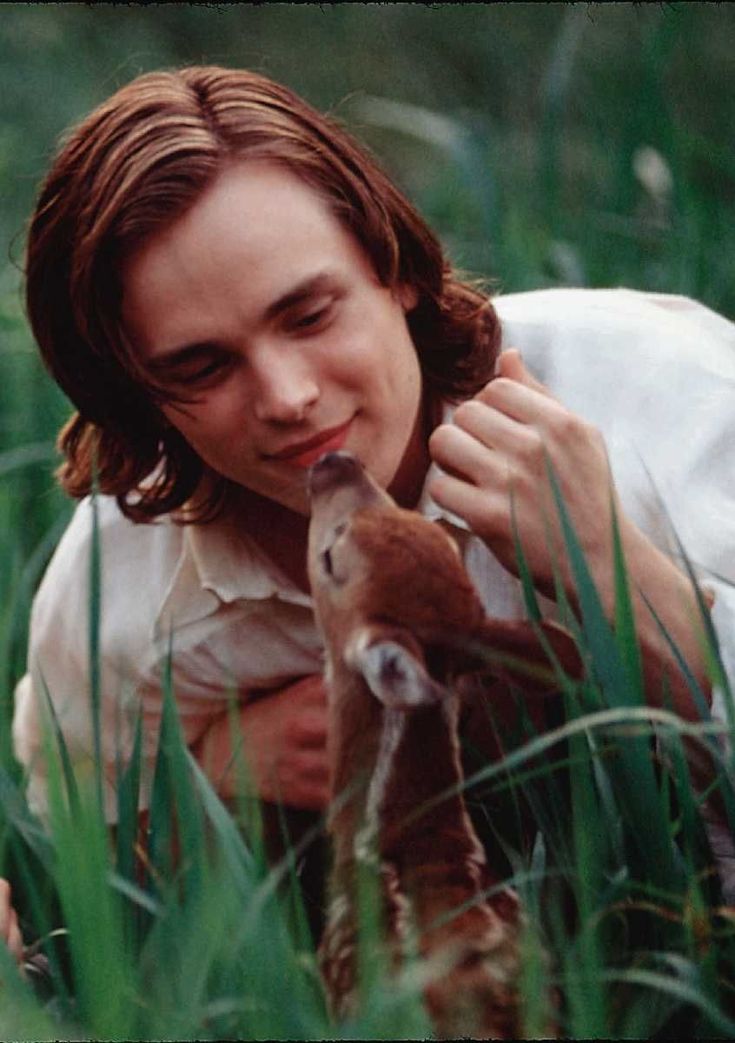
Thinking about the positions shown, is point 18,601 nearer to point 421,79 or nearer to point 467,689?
point 467,689

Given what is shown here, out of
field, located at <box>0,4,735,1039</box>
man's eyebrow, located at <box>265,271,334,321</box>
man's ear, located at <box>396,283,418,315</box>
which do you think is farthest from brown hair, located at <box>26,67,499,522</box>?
field, located at <box>0,4,735,1039</box>

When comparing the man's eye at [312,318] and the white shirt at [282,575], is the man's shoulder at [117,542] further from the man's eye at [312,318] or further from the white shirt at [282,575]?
the man's eye at [312,318]

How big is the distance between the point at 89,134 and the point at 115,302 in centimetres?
22

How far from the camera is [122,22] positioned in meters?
6.96

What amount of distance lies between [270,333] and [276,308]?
3 centimetres

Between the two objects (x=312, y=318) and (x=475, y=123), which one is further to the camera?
(x=475, y=123)

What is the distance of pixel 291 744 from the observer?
2312 millimetres

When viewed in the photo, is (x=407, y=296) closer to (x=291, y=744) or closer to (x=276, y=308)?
(x=276, y=308)

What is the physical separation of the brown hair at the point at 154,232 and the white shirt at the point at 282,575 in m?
0.09

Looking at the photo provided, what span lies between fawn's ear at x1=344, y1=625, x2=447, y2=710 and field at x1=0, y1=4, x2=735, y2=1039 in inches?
3.8

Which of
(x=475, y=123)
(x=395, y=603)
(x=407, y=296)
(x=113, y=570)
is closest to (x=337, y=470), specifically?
(x=395, y=603)

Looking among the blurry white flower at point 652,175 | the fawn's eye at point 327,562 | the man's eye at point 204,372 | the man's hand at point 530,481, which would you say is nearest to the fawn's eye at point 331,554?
the fawn's eye at point 327,562

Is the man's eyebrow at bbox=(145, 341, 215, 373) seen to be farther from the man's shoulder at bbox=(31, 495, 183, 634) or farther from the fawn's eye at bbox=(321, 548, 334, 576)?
the man's shoulder at bbox=(31, 495, 183, 634)

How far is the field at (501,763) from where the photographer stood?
4.93ft
